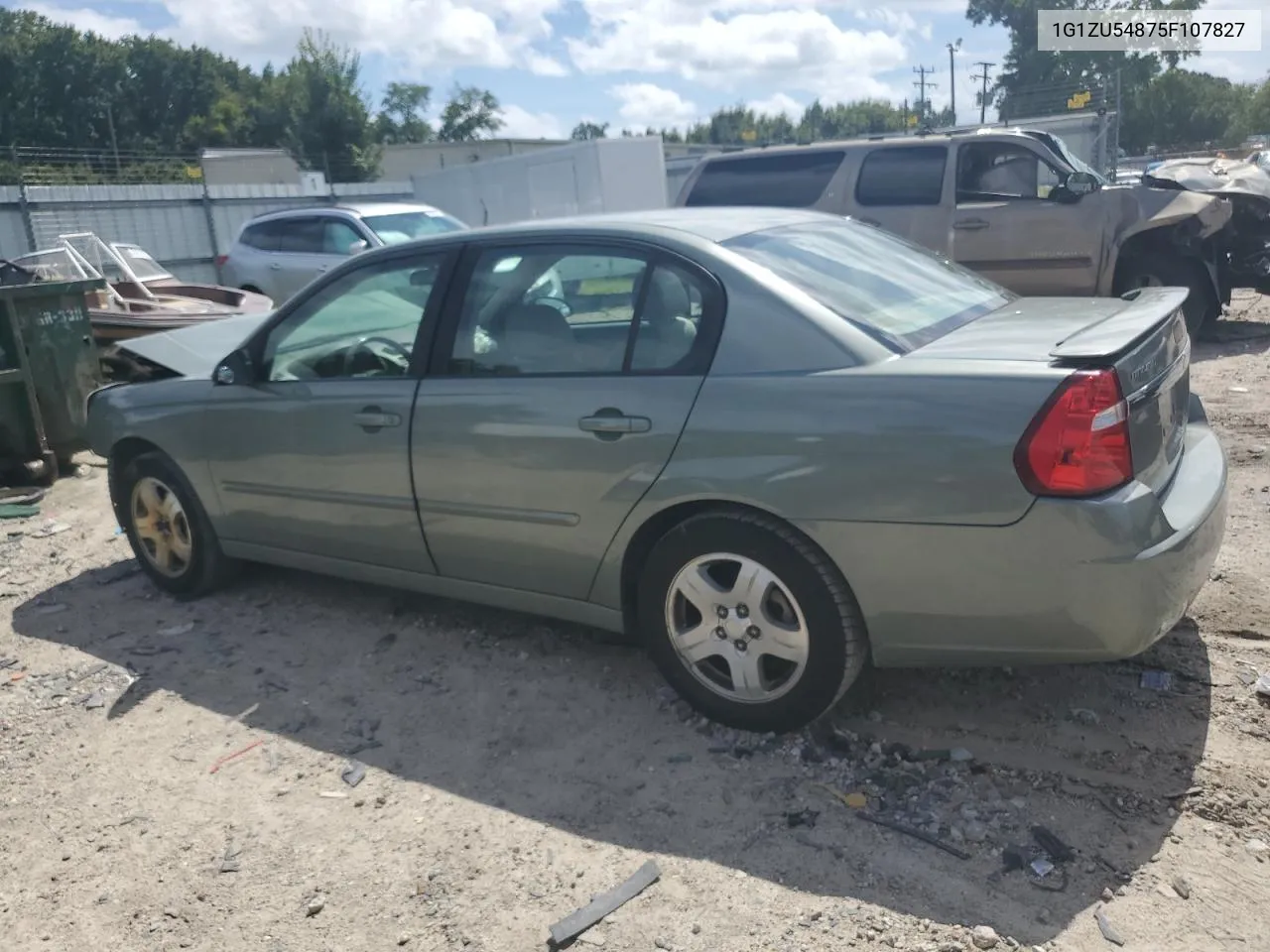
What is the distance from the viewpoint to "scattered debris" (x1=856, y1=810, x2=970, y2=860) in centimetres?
275

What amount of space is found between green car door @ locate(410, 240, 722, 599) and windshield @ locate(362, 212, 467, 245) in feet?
29.6

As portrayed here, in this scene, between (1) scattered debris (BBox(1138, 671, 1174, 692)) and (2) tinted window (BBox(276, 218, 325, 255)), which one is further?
(2) tinted window (BBox(276, 218, 325, 255))

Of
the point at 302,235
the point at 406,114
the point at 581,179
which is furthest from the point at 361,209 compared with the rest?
the point at 406,114

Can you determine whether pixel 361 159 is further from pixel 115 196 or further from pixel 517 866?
pixel 517 866

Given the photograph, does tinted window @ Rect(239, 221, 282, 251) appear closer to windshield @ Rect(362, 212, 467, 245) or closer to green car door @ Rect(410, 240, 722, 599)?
windshield @ Rect(362, 212, 467, 245)

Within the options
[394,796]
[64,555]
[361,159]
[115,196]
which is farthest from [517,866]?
[361,159]

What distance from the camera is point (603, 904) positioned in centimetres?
Answer: 269

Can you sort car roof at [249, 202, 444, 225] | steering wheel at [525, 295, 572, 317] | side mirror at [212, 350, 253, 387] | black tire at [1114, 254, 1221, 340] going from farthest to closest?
car roof at [249, 202, 444, 225]
black tire at [1114, 254, 1221, 340]
side mirror at [212, 350, 253, 387]
steering wheel at [525, 295, 572, 317]

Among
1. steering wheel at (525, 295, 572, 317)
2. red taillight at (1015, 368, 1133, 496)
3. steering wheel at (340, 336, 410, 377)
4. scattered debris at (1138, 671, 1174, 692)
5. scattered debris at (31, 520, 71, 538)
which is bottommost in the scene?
scattered debris at (1138, 671, 1174, 692)

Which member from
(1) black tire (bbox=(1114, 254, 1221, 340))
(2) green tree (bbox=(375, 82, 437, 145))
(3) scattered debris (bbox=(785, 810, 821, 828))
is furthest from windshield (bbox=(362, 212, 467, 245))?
(2) green tree (bbox=(375, 82, 437, 145))

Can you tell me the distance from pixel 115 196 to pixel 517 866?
21.0 metres

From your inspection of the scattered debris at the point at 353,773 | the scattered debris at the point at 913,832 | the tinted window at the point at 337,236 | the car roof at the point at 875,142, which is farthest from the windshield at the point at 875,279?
the tinted window at the point at 337,236

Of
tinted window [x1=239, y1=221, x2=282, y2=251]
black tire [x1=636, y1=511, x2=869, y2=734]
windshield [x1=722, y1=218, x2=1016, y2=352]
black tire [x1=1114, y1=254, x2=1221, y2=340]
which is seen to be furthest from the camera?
tinted window [x1=239, y1=221, x2=282, y2=251]

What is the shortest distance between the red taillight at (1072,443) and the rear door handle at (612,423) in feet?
3.71
